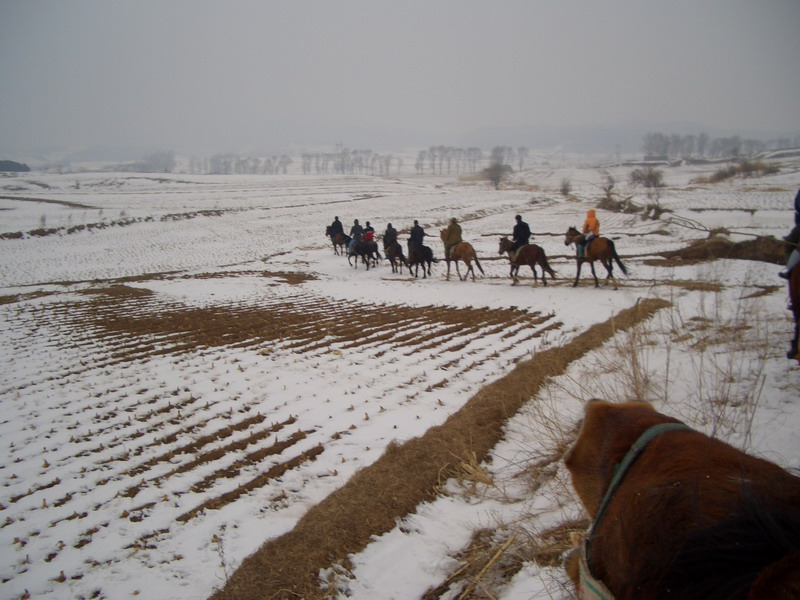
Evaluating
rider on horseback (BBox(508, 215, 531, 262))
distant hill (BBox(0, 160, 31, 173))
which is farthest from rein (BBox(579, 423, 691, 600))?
distant hill (BBox(0, 160, 31, 173))

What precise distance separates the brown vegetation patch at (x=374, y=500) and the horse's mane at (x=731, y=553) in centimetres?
238

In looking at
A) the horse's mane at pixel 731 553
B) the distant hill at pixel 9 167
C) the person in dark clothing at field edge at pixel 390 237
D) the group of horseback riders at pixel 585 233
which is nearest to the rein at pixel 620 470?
the horse's mane at pixel 731 553

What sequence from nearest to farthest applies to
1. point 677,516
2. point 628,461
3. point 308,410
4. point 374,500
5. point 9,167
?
point 677,516
point 628,461
point 374,500
point 308,410
point 9,167

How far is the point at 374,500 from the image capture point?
360 centimetres

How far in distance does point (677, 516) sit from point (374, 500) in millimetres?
2910

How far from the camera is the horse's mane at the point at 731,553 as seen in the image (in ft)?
2.82

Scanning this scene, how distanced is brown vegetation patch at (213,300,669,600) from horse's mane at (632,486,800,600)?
2.38 meters

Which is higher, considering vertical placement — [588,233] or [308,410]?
[588,233]

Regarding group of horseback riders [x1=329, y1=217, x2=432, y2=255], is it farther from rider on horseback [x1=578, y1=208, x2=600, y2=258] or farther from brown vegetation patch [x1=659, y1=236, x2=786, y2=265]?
brown vegetation patch [x1=659, y1=236, x2=786, y2=265]

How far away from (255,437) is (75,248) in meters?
33.9

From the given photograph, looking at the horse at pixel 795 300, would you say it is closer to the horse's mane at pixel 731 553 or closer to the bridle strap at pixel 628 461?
the bridle strap at pixel 628 461

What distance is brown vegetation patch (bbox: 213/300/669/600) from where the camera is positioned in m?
2.83

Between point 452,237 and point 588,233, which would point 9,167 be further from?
point 588,233

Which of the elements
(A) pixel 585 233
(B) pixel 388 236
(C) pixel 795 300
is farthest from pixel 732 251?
(B) pixel 388 236
